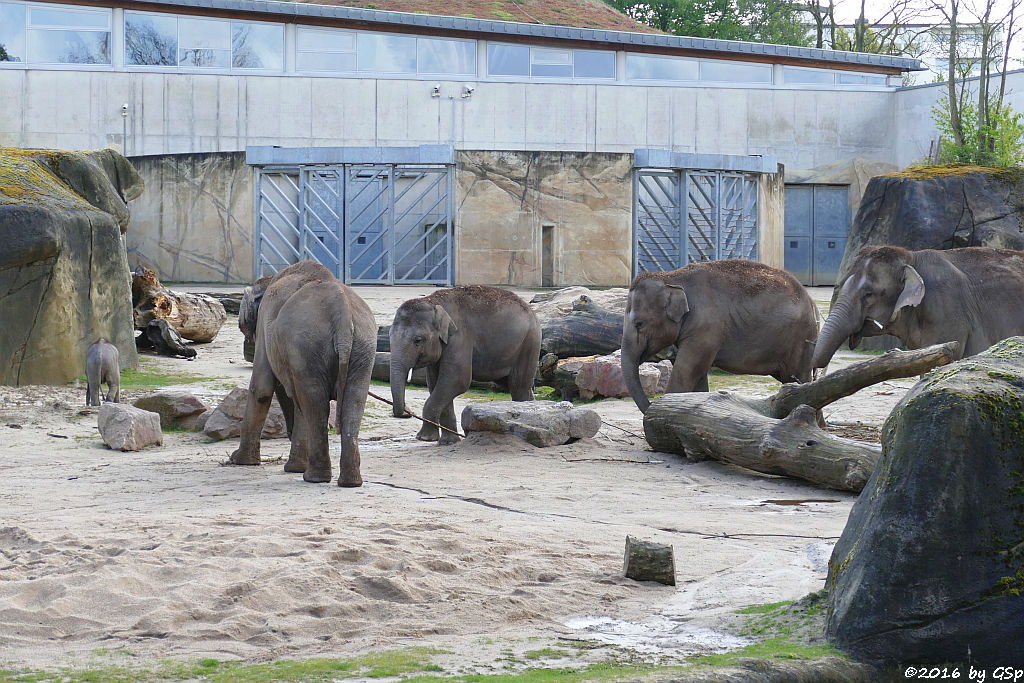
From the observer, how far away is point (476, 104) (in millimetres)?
31141

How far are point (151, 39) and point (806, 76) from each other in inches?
734

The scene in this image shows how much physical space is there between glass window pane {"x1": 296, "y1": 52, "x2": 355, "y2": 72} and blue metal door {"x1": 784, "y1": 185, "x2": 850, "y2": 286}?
12.6m

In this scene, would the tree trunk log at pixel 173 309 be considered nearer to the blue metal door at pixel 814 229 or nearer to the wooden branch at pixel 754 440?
the wooden branch at pixel 754 440

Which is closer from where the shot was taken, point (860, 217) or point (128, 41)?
point (860, 217)

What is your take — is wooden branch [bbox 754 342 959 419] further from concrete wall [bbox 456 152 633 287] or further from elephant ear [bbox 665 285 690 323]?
concrete wall [bbox 456 152 633 287]

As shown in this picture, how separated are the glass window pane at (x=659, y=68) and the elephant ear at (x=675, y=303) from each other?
2447 centimetres

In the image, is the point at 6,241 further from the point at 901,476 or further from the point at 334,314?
the point at 901,476

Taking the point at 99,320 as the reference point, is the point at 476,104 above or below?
above

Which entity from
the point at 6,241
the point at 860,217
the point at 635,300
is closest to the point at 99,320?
the point at 6,241

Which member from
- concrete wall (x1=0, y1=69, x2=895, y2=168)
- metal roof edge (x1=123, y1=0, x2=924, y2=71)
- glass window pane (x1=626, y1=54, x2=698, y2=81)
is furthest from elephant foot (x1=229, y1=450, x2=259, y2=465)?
glass window pane (x1=626, y1=54, x2=698, y2=81)

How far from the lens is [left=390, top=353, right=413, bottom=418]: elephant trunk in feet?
28.6

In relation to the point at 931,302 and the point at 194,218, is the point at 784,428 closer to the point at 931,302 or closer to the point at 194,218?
the point at 931,302

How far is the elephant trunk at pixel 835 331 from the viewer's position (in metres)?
9.71

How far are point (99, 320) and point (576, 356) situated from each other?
5.46 meters
